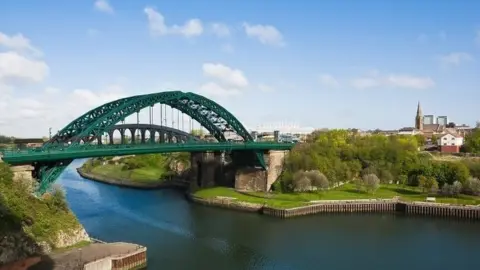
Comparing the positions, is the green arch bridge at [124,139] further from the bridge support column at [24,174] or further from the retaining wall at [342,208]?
the retaining wall at [342,208]

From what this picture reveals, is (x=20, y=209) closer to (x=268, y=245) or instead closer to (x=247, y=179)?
(x=268, y=245)

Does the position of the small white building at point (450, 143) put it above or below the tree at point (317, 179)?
above

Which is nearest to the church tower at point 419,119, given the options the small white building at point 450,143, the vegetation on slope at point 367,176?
the small white building at point 450,143

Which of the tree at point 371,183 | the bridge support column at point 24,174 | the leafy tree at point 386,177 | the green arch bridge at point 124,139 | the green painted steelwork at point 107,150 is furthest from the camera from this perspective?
the leafy tree at point 386,177

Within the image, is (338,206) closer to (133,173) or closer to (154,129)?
(154,129)

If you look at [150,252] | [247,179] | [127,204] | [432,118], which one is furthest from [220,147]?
[432,118]

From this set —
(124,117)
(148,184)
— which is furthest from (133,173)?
(124,117)

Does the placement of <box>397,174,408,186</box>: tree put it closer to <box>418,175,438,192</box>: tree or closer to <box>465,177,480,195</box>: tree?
<box>418,175,438,192</box>: tree
